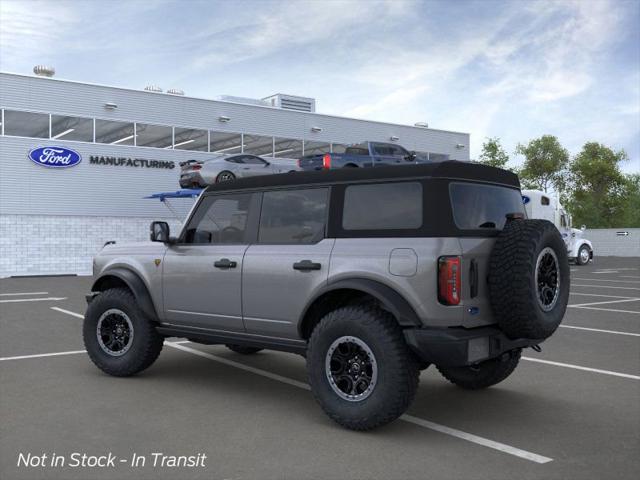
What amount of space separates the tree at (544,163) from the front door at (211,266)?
68.2m

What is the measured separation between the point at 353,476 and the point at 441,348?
111 cm

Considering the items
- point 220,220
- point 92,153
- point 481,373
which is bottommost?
point 481,373

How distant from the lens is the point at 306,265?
17.5 feet

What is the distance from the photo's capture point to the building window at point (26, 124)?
86.8 ft

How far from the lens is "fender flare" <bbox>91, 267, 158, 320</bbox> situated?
6.61m

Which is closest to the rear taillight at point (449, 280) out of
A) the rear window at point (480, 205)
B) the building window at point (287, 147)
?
the rear window at point (480, 205)

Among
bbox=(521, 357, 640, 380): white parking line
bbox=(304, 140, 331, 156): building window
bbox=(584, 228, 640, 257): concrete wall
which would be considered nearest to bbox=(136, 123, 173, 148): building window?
bbox=(304, 140, 331, 156): building window

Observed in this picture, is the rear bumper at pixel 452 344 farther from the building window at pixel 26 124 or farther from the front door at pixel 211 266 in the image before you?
the building window at pixel 26 124

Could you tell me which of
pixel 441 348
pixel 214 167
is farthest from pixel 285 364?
pixel 214 167

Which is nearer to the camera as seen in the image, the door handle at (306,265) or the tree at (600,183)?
the door handle at (306,265)

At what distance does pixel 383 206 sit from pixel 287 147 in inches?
1145

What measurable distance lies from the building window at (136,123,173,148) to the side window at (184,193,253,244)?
2442cm

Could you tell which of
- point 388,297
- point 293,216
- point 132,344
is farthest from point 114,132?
point 388,297

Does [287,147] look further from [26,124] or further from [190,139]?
[26,124]
